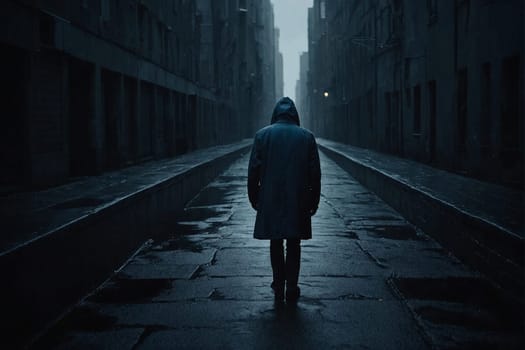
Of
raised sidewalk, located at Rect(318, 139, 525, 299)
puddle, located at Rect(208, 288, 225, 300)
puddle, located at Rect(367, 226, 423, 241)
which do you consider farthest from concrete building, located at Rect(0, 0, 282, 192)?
raised sidewalk, located at Rect(318, 139, 525, 299)

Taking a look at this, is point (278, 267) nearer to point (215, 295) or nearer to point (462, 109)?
point (215, 295)

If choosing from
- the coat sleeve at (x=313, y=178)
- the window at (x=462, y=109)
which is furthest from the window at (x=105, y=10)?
the coat sleeve at (x=313, y=178)

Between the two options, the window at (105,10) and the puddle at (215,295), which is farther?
the window at (105,10)

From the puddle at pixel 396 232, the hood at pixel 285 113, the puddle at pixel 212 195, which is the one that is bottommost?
the puddle at pixel 396 232

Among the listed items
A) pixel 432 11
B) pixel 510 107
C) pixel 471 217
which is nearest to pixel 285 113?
pixel 471 217

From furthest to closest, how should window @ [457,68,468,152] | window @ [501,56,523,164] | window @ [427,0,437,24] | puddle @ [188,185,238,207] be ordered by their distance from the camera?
window @ [427,0,437,24] < window @ [457,68,468,152] < puddle @ [188,185,238,207] < window @ [501,56,523,164]

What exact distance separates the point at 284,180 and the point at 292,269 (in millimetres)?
760

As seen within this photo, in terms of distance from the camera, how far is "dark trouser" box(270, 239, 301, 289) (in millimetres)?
6301

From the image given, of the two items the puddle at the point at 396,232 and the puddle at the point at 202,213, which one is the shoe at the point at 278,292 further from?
the puddle at the point at 202,213

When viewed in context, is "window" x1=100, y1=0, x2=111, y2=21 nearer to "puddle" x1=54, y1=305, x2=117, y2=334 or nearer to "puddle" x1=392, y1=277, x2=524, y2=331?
"puddle" x1=392, y1=277, x2=524, y2=331

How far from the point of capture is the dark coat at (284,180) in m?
6.27

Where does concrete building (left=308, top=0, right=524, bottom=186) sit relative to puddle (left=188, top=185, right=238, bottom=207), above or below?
above

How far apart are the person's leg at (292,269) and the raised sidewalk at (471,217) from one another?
5.86ft

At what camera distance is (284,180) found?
20.8 ft
